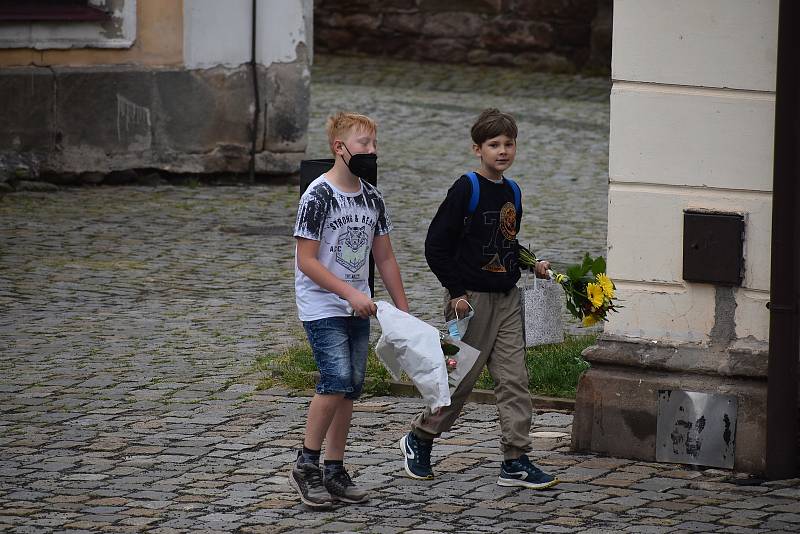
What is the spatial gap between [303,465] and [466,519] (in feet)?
2.10

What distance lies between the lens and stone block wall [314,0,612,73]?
21.1 meters

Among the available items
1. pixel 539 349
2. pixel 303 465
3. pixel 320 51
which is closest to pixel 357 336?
pixel 303 465

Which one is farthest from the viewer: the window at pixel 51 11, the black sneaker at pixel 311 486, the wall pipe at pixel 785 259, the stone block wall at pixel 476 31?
the stone block wall at pixel 476 31

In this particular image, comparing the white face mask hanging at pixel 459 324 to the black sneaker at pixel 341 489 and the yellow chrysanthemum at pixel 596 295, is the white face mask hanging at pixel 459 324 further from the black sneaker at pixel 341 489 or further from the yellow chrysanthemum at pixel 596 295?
the black sneaker at pixel 341 489

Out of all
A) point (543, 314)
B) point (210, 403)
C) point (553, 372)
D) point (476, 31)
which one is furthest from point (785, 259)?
point (476, 31)

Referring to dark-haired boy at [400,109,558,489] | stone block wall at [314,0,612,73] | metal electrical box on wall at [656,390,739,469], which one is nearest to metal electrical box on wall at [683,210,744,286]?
metal electrical box on wall at [656,390,739,469]

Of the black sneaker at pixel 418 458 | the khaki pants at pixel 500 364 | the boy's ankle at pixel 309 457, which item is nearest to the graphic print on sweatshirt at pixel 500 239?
the khaki pants at pixel 500 364

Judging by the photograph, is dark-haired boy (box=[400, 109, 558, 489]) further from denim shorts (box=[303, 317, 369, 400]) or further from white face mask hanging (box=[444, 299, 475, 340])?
denim shorts (box=[303, 317, 369, 400])

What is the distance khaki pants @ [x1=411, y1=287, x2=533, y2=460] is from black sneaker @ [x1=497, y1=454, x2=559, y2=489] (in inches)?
1.6

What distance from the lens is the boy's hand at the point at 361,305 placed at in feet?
18.9

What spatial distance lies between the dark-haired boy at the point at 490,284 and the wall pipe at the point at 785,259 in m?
0.86

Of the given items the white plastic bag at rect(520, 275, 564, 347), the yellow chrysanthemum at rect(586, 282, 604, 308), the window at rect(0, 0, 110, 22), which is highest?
the window at rect(0, 0, 110, 22)

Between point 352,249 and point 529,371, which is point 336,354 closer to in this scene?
point 352,249

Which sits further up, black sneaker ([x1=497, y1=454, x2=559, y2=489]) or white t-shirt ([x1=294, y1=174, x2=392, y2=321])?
white t-shirt ([x1=294, y1=174, x2=392, y2=321])
